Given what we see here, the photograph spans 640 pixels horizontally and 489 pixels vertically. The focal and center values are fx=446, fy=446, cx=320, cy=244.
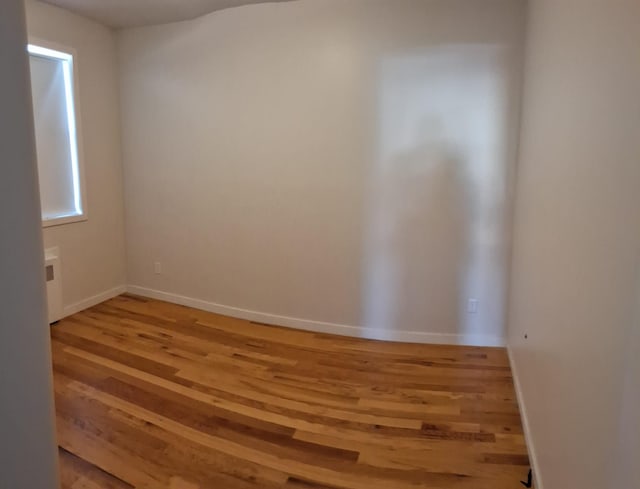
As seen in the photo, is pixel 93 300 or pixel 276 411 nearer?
pixel 276 411

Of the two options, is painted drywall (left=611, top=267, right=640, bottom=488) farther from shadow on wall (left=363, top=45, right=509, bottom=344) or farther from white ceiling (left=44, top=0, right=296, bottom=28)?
white ceiling (left=44, top=0, right=296, bottom=28)

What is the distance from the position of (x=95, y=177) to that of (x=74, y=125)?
18.9 inches

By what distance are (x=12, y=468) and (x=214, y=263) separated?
10.3 ft

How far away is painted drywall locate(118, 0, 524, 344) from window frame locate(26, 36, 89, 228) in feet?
1.74

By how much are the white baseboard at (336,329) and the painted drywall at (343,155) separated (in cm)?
2

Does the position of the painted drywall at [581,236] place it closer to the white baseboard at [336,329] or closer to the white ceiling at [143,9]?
the white baseboard at [336,329]

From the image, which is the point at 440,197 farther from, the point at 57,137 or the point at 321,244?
the point at 57,137

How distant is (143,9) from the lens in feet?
11.6

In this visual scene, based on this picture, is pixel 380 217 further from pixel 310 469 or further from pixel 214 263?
pixel 310 469

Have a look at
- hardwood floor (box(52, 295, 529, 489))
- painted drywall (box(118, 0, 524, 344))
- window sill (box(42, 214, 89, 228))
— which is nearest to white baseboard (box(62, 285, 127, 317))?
hardwood floor (box(52, 295, 529, 489))

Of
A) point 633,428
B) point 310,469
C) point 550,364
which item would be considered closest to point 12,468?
point 633,428

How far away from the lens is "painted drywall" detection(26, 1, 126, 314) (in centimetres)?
374

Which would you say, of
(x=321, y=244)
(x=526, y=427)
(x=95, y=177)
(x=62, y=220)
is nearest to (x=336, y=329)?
(x=321, y=244)

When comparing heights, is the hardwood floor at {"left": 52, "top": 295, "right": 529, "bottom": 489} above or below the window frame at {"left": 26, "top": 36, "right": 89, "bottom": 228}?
below
